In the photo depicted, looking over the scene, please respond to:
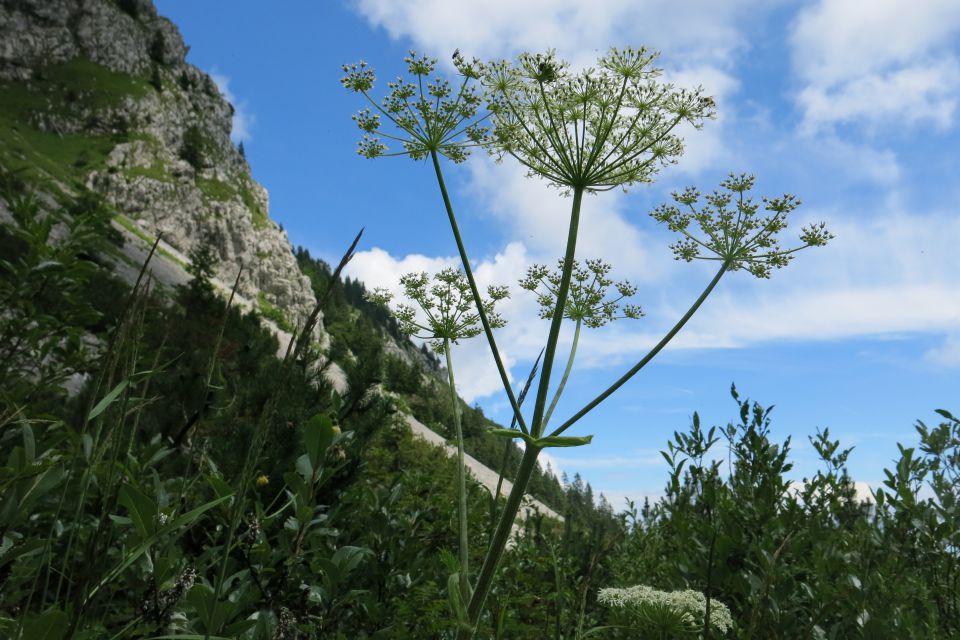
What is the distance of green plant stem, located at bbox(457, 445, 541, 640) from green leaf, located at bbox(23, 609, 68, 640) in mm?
1151

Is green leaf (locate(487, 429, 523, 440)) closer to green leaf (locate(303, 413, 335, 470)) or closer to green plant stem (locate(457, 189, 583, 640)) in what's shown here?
green plant stem (locate(457, 189, 583, 640))

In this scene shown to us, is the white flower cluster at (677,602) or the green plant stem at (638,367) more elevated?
the green plant stem at (638,367)

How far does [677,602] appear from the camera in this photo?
2.29 m

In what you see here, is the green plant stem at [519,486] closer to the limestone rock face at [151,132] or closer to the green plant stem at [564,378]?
the green plant stem at [564,378]

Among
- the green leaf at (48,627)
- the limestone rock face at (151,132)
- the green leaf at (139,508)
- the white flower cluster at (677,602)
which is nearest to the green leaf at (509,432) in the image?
the white flower cluster at (677,602)

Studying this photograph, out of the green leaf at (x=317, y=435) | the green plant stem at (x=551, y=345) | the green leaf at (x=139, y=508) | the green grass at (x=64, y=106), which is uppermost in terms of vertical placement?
the green grass at (x=64, y=106)

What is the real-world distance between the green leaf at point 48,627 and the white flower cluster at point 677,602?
1963 mm

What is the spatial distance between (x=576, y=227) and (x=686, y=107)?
105 cm

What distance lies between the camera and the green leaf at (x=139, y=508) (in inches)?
50.1

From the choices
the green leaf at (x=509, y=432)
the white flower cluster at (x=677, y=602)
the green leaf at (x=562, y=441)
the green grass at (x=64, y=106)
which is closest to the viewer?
the green leaf at (x=562, y=441)

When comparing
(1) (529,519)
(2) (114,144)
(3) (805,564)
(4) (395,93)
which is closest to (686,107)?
(4) (395,93)

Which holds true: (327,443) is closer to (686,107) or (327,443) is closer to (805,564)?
(686,107)

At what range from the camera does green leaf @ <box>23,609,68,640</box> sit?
1060mm

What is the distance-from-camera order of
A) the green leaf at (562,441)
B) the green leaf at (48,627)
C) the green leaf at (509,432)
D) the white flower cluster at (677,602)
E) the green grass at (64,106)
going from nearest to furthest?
the green leaf at (48,627)
the green leaf at (562,441)
the green leaf at (509,432)
the white flower cluster at (677,602)
the green grass at (64,106)
